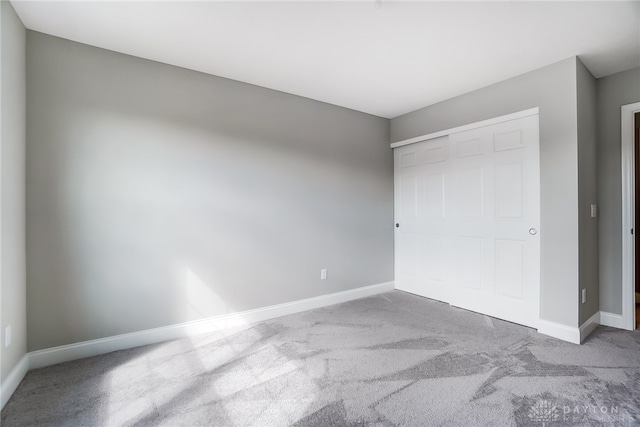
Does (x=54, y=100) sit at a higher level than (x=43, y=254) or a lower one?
higher

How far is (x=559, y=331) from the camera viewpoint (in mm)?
2482

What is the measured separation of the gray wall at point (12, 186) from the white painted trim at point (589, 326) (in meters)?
4.15

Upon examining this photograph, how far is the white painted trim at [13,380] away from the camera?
165 centimetres

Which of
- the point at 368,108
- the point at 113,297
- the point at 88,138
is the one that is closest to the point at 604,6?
the point at 368,108

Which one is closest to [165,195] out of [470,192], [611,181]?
[470,192]

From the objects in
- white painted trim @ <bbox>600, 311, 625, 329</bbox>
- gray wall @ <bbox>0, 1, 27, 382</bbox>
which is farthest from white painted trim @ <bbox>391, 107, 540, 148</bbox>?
gray wall @ <bbox>0, 1, 27, 382</bbox>

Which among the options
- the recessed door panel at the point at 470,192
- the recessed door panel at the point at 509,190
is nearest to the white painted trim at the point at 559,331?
the recessed door panel at the point at 509,190

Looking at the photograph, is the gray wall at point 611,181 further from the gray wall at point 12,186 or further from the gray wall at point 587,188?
the gray wall at point 12,186

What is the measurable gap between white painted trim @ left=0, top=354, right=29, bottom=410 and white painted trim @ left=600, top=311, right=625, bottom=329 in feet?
15.4

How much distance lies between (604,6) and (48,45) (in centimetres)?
388

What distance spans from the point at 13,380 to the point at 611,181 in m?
5.00

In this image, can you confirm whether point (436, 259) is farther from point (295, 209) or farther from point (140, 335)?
point (140, 335)

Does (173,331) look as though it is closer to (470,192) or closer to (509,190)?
(470,192)

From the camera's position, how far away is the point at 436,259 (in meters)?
3.61
